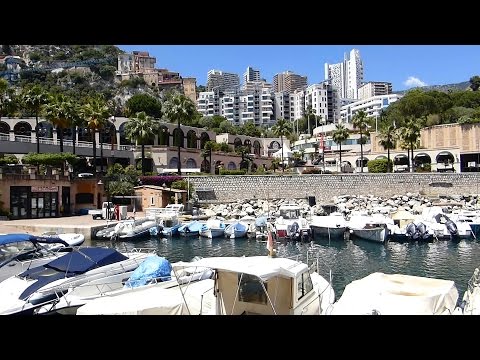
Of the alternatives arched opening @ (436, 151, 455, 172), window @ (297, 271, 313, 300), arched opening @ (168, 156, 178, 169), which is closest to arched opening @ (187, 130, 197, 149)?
arched opening @ (168, 156, 178, 169)

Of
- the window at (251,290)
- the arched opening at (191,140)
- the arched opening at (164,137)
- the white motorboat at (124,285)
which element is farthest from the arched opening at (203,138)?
the window at (251,290)

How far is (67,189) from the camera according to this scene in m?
39.1

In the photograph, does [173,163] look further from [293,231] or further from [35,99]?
[293,231]

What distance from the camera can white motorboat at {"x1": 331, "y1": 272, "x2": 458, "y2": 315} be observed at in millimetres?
10305

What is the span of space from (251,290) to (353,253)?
18.3 metres

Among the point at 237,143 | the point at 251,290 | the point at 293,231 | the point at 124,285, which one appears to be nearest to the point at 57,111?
the point at 293,231

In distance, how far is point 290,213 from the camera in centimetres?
3500

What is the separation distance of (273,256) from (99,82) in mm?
127533

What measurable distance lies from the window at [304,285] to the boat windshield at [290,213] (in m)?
24.1

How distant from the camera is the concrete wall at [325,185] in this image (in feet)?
158

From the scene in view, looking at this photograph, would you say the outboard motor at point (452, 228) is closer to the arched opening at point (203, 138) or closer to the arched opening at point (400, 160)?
the arched opening at point (400, 160)

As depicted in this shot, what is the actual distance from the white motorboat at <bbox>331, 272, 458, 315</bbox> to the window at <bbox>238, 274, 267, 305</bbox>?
262 centimetres
